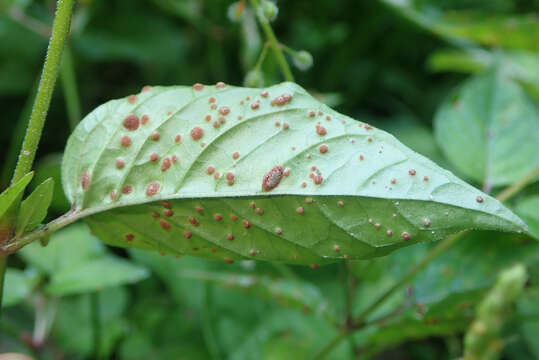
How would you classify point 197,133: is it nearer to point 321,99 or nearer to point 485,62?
point 321,99

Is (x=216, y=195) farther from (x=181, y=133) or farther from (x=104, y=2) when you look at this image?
(x=104, y=2)

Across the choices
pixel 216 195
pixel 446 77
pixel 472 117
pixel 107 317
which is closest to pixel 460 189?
pixel 216 195

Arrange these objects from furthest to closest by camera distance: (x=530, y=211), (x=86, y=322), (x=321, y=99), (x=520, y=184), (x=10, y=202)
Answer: (x=86, y=322) < (x=321, y=99) < (x=520, y=184) < (x=530, y=211) < (x=10, y=202)

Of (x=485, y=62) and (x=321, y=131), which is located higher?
(x=321, y=131)

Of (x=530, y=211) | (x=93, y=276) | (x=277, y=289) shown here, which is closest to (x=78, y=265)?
(x=93, y=276)

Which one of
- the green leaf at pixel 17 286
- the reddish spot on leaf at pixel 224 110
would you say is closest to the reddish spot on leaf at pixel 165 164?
the reddish spot on leaf at pixel 224 110

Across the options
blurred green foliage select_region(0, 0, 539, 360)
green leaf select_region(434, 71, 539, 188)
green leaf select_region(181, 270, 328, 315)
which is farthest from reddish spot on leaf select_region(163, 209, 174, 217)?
green leaf select_region(434, 71, 539, 188)
